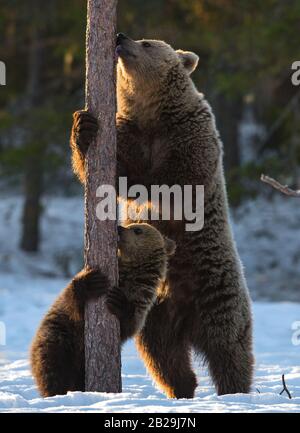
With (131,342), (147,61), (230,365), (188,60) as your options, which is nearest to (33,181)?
(131,342)

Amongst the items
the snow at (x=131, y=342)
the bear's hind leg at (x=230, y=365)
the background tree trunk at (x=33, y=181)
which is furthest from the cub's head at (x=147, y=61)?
the background tree trunk at (x=33, y=181)

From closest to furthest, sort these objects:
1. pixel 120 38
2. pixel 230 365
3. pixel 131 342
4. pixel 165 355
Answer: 1. pixel 120 38
2. pixel 230 365
3. pixel 165 355
4. pixel 131 342

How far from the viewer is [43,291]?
15.8 metres

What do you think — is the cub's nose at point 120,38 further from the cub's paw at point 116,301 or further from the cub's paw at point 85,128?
the cub's paw at point 116,301

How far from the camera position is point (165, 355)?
707cm

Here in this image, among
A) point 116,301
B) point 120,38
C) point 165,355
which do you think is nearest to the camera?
point 116,301

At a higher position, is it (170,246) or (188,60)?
(188,60)

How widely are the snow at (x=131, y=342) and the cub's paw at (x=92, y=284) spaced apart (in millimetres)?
709

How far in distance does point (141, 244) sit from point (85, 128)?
3.10 feet

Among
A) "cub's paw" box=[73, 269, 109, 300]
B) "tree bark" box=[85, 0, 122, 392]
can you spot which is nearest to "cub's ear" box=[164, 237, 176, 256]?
"tree bark" box=[85, 0, 122, 392]

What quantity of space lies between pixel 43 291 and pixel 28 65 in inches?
268

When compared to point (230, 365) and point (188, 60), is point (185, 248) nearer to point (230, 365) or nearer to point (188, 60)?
point (230, 365)

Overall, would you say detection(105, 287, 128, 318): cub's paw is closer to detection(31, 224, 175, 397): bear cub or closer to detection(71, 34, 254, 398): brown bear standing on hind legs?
detection(31, 224, 175, 397): bear cub

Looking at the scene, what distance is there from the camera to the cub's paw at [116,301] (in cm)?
627
